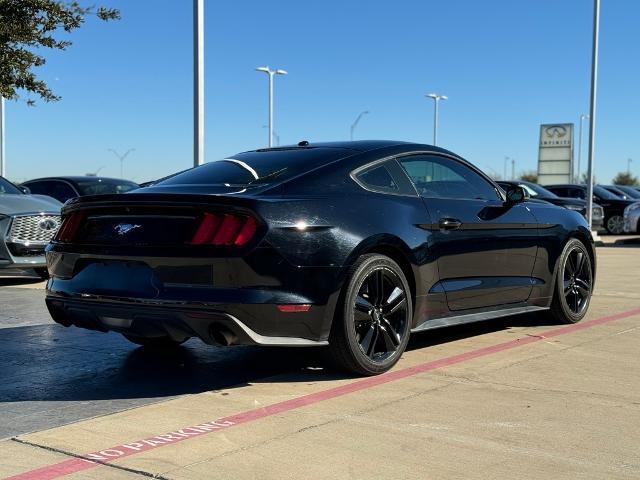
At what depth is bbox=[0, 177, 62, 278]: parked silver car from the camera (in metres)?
10.1

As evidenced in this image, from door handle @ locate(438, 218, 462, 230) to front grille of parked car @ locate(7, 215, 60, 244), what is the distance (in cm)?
614

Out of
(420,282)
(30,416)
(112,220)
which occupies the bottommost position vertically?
(30,416)

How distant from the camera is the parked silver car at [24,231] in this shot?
1009 cm

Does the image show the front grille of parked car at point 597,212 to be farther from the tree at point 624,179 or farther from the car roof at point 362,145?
the tree at point 624,179

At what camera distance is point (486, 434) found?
12.7ft

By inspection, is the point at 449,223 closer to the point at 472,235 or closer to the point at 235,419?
the point at 472,235

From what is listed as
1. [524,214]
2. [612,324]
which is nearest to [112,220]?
[524,214]

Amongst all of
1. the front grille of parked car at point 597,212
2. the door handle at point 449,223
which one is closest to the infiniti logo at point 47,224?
the door handle at point 449,223

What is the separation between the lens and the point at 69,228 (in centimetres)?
508

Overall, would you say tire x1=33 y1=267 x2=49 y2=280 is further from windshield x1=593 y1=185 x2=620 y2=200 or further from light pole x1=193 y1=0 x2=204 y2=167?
windshield x1=593 y1=185 x2=620 y2=200

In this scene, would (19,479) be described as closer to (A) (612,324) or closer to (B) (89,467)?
(B) (89,467)

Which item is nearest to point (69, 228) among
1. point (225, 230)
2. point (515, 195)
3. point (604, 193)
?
point (225, 230)

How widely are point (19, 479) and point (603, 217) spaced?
25.0 m

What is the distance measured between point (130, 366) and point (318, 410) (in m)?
1.69
